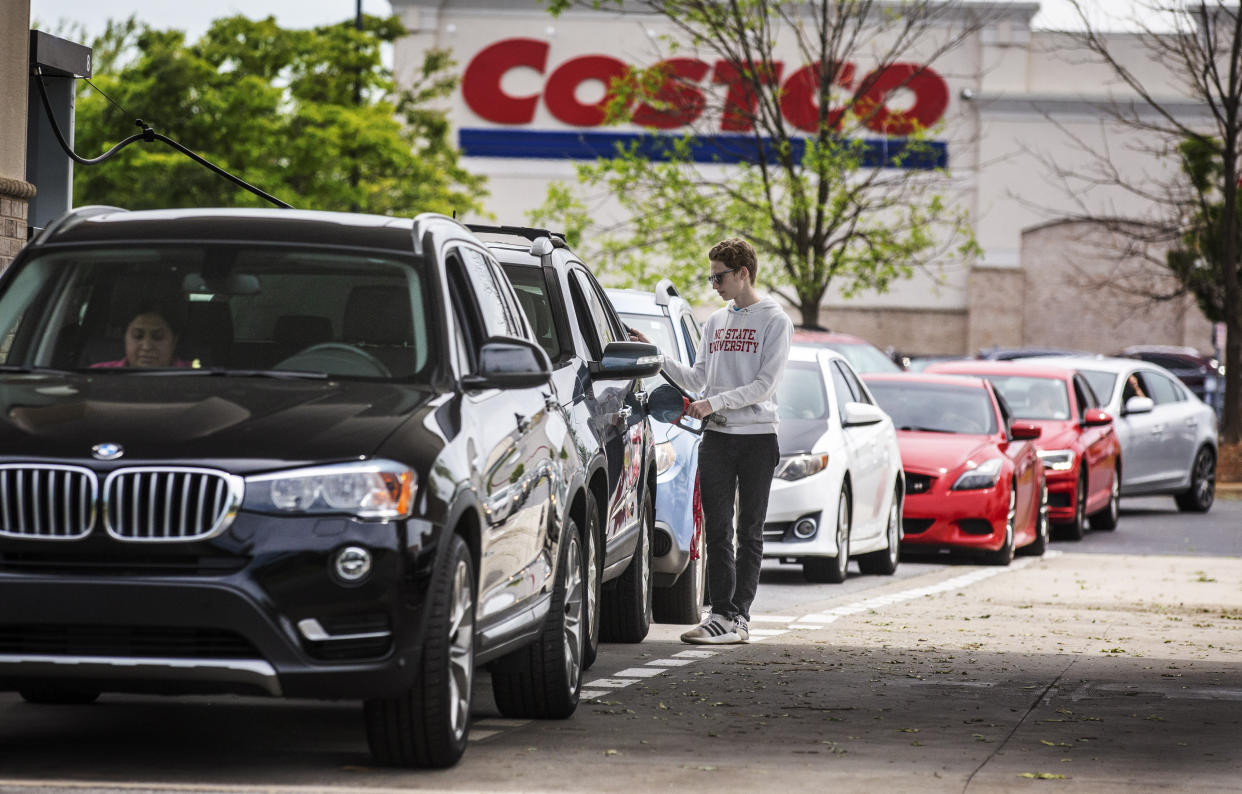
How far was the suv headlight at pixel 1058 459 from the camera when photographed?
21516mm

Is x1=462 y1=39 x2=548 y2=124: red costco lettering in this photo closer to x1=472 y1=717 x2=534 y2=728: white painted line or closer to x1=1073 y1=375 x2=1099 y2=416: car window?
x1=1073 y1=375 x2=1099 y2=416: car window

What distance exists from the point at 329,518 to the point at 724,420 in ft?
16.4

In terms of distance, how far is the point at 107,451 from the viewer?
6.46m

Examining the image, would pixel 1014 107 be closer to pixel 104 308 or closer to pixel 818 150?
pixel 818 150

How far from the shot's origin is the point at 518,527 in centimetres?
766

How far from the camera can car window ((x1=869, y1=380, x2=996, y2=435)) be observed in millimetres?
19297

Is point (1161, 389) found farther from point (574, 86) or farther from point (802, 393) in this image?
point (574, 86)

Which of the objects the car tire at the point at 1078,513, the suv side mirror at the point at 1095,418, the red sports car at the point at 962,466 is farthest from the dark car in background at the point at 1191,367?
the red sports car at the point at 962,466

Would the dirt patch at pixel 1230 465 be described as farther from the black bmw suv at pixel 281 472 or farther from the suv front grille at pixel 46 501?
the suv front grille at pixel 46 501

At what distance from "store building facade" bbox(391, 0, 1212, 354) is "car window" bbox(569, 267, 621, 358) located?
5588 cm

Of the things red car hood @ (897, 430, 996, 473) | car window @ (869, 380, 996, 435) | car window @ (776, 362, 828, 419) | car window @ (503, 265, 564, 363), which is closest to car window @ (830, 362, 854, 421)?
car window @ (776, 362, 828, 419)

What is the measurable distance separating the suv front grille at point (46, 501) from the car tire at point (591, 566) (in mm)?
2834

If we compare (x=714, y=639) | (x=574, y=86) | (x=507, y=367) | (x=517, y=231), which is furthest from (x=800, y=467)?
(x=574, y=86)

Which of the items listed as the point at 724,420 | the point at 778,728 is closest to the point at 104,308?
the point at 778,728
